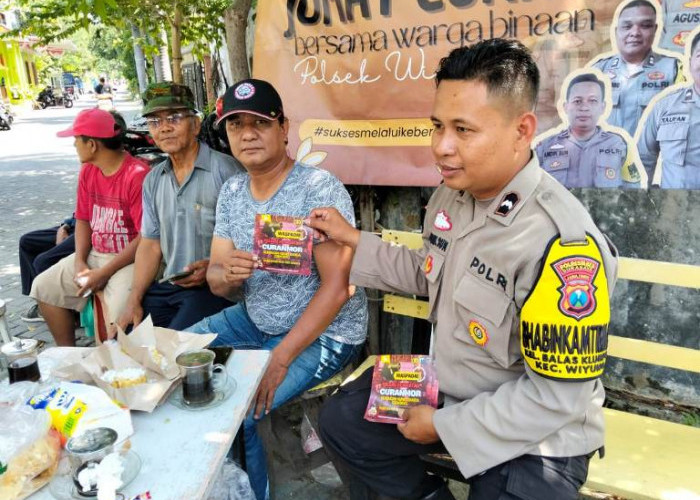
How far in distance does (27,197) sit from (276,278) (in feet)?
26.2

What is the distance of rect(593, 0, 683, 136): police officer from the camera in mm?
2113

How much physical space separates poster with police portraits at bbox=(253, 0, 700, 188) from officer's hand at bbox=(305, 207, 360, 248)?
2.35ft

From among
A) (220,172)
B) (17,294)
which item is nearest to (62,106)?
(17,294)

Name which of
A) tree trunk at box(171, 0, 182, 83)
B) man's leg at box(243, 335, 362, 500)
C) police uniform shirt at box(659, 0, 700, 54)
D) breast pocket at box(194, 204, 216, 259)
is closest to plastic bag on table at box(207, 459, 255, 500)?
man's leg at box(243, 335, 362, 500)

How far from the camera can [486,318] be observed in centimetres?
155

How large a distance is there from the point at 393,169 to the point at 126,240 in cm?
184

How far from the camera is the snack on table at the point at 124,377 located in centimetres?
150

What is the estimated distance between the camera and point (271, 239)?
1.96 m

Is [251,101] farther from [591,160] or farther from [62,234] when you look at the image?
[62,234]

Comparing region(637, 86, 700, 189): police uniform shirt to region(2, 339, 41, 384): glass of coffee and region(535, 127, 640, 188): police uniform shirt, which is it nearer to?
region(535, 127, 640, 188): police uniform shirt

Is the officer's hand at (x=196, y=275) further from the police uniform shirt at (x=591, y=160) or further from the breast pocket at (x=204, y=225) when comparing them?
the police uniform shirt at (x=591, y=160)

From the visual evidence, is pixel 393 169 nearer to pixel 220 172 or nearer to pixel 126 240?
pixel 220 172

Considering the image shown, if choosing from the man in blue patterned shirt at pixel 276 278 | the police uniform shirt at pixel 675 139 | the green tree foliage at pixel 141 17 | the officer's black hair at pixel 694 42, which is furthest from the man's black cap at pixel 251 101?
the green tree foliage at pixel 141 17

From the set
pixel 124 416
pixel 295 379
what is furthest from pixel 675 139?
pixel 124 416
